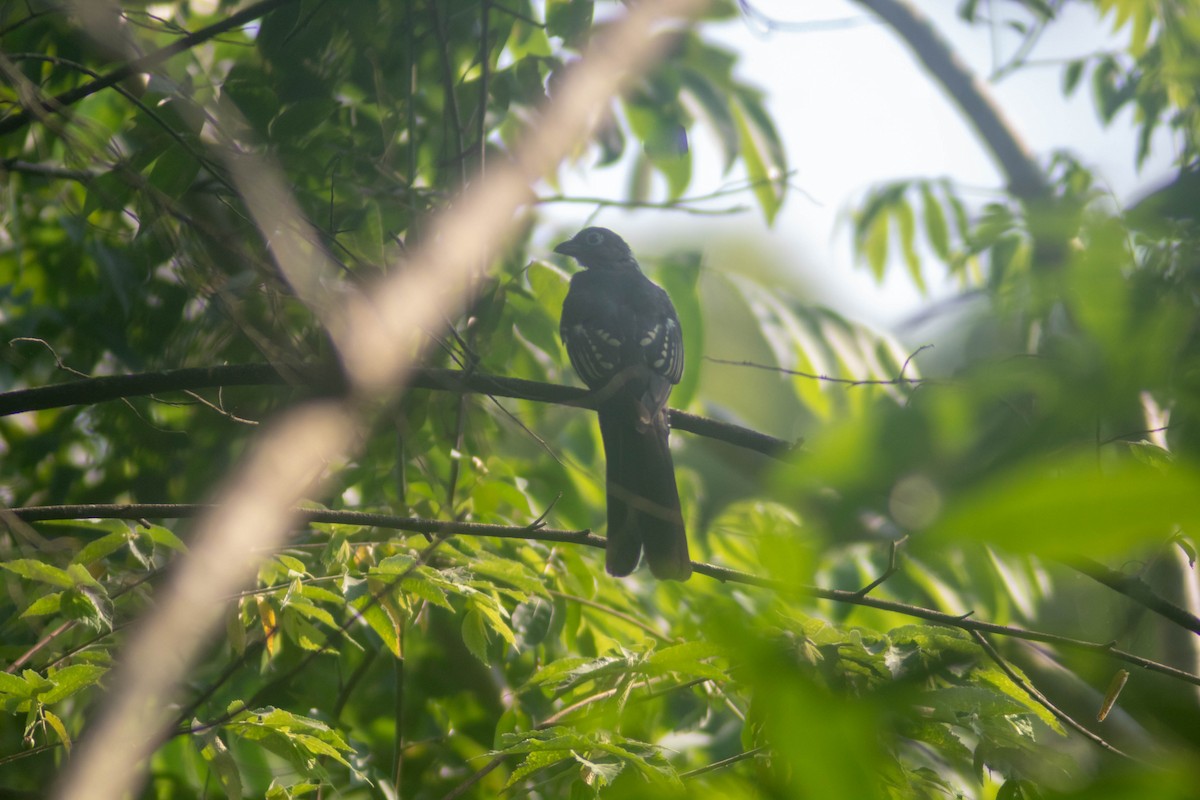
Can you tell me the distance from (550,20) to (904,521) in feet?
8.22

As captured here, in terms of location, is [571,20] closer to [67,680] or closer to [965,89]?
[67,680]

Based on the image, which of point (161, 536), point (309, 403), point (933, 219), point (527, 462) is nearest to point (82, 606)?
point (161, 536)

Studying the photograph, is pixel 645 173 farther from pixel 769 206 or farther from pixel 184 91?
pixel 184 91

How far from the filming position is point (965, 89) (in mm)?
4809

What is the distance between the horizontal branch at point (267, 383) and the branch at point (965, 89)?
2851mm

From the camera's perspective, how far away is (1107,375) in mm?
596

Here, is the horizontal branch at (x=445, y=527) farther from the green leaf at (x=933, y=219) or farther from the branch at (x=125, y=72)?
the green leaf at (x=933, y=219)

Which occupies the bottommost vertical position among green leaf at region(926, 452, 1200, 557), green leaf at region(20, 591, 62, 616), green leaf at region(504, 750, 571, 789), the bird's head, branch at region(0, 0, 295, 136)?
the bird's head

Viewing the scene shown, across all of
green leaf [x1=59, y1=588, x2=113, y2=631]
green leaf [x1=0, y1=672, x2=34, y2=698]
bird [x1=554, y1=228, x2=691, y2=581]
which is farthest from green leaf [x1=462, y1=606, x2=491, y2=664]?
green leaf [x1=0, y1=672, x2=34, y2=698]

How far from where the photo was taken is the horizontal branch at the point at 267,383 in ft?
6.07

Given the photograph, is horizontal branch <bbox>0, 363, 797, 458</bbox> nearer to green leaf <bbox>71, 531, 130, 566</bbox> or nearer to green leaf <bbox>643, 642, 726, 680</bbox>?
green leaf <bbox>71, 531, 130, 566</bbox>

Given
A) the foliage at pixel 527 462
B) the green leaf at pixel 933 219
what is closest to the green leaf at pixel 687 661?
the foliage at pixel 527 462

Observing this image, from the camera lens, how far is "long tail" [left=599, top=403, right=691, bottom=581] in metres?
2.43

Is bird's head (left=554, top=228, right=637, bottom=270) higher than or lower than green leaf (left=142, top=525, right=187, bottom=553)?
lower
